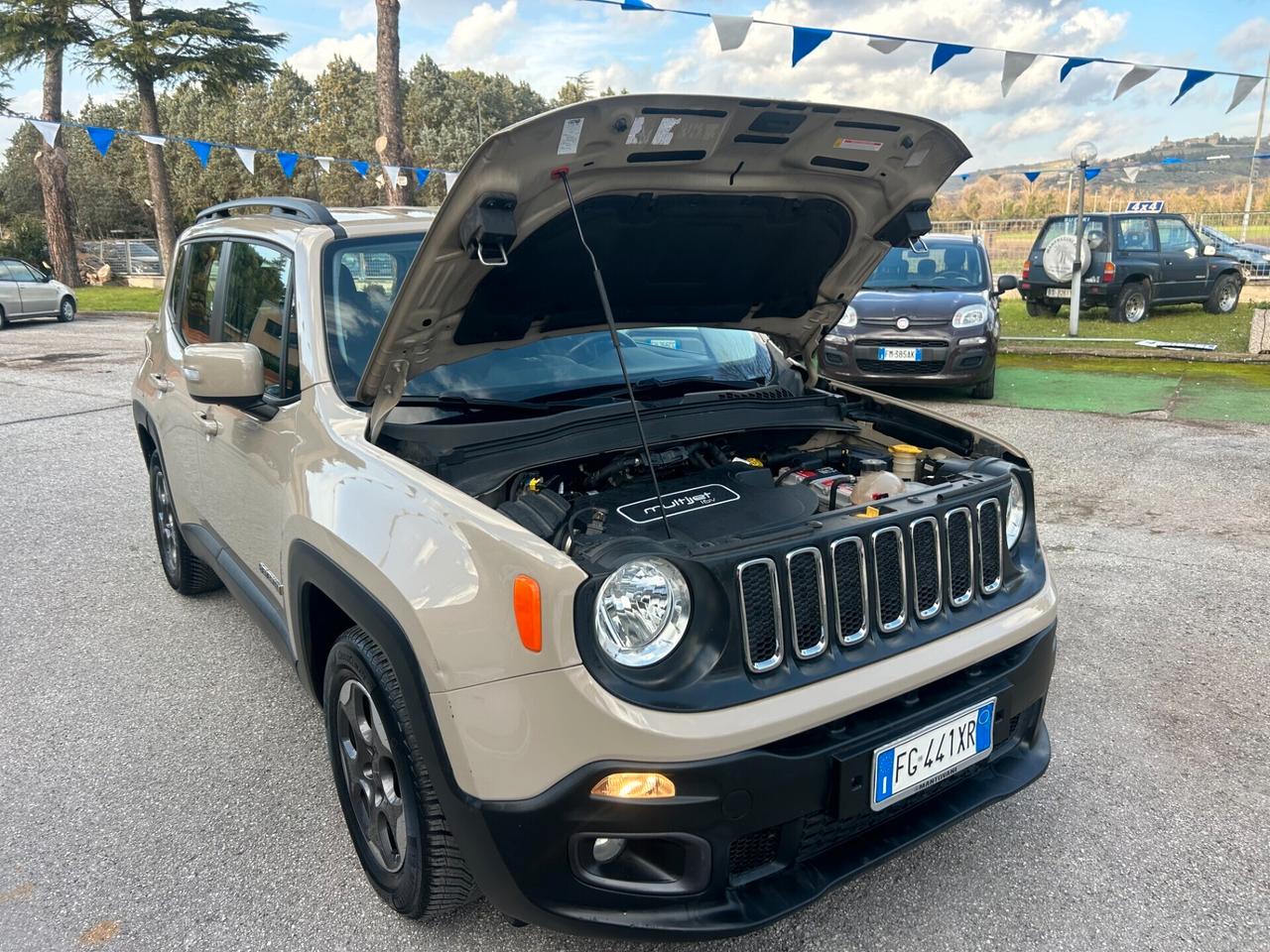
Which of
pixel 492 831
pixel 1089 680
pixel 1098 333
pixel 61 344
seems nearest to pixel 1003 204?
pixel 1098 333

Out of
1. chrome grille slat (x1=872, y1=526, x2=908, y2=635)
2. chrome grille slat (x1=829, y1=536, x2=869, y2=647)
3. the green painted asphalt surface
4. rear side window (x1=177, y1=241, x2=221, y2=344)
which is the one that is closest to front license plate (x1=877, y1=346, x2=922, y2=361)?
the green painted asphalt surface

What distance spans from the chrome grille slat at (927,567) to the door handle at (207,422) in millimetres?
2503

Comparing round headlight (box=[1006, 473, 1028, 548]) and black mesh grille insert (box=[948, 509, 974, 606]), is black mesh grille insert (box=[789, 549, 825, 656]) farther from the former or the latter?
round headlight (box=[1006, 473, 1028, 548])

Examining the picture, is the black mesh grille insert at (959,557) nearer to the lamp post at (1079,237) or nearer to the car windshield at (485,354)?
the car windshield at (485,354)

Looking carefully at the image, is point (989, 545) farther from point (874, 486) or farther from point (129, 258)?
point (129, 258)

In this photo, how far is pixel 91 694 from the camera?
12.4 ft

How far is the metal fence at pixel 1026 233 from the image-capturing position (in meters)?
19.4

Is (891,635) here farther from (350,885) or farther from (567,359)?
(350,885)

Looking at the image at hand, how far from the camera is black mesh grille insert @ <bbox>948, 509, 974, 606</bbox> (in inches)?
96.0

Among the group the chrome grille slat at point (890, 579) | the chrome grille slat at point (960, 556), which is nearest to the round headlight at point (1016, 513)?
the chrome grille slat at point (960, 556)

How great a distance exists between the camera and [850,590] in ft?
7.29

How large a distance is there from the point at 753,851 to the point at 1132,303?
1610 cm

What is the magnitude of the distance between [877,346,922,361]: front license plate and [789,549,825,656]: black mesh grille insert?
295 inches

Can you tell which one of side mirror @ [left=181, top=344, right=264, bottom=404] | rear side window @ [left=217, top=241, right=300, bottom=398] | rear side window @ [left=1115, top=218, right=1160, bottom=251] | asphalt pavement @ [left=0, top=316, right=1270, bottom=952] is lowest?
asphalt pavement @ [left=0, top=316, right=1270, bottom=952]
